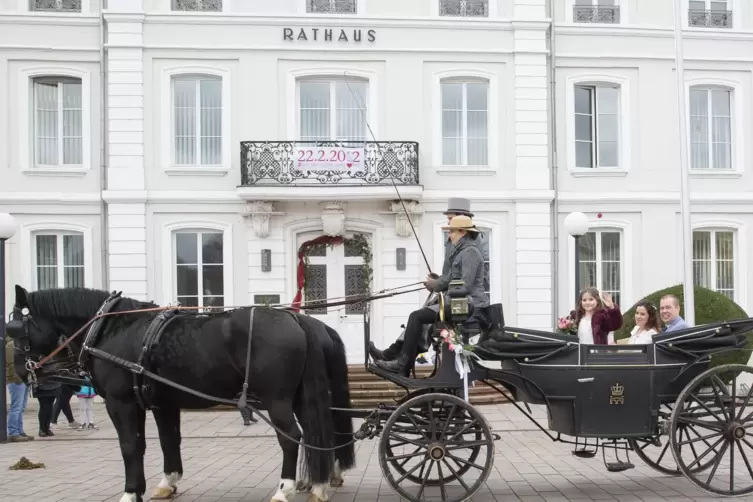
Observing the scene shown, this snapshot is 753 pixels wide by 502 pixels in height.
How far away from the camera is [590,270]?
675 inches

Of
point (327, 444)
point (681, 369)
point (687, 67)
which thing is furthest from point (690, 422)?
point (687, 67)

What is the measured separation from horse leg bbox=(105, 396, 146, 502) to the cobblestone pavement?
715 mm

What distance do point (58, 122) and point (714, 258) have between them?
14.4 metres

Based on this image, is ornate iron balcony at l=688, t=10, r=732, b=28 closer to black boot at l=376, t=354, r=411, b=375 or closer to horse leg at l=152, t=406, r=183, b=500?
black boot at l=376, t=354, r=411, b=375

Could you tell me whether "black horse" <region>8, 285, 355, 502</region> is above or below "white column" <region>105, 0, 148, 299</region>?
below

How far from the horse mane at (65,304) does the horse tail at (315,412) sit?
169cm

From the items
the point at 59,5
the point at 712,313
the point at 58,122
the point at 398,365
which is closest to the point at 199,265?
the point at 58,122

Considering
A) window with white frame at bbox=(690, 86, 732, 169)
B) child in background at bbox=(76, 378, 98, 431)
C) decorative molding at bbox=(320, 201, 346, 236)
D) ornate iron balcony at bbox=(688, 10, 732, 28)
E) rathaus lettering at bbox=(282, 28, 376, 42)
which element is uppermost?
ornate iron balcony at bbox=(688, 10, 732, 28)

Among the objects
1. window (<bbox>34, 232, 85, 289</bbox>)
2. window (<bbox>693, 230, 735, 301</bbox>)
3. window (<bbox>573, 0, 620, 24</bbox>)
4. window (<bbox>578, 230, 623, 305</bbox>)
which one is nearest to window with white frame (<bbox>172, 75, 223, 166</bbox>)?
window (<bbox>34, 232, 85, 289</bbox>)

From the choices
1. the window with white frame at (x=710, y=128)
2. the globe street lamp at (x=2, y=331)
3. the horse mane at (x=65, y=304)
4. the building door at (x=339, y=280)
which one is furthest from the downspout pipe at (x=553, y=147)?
the horse mane at (x=65, y=304)

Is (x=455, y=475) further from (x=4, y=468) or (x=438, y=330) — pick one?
(x=4, y=468)

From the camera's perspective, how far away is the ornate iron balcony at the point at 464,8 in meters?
16.8

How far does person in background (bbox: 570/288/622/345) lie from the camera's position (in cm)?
779

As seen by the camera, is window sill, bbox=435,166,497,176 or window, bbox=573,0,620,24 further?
window, bbox=573,0,620,24
